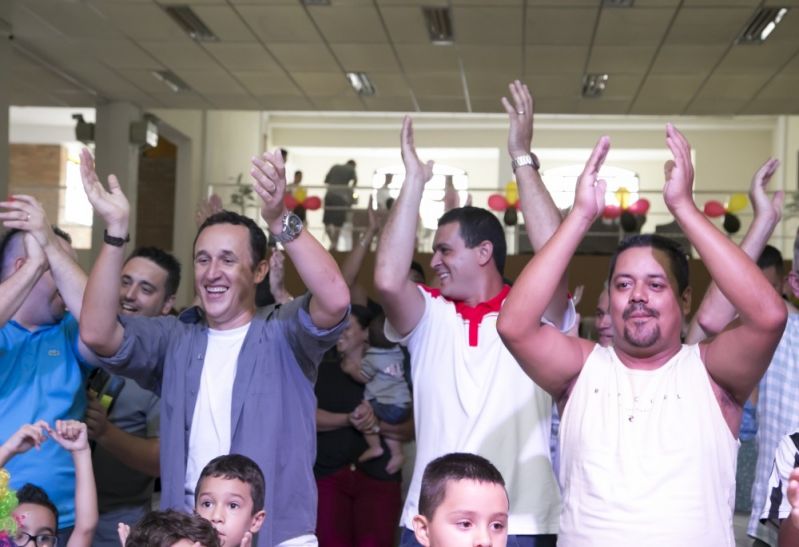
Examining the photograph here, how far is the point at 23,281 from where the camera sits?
10.3 feet

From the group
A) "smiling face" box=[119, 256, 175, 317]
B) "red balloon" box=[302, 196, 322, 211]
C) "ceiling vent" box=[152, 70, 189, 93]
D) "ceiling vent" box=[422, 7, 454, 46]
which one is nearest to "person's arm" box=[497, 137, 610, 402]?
"smiling face" box=[119, 256, 175, 317]

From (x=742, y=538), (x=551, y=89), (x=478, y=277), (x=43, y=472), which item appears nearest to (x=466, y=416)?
(x=478, y=277)

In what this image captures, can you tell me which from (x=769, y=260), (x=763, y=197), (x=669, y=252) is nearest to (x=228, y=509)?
(x=669, y=252)

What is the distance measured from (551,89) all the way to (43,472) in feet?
28.0

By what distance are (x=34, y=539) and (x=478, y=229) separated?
1.56m

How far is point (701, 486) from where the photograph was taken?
2.55m

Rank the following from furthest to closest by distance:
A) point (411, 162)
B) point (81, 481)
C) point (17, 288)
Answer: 1. point (411, 162)
2. point (17, 288)
3. point (81, 481)

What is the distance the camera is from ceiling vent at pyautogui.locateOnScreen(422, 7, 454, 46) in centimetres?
854

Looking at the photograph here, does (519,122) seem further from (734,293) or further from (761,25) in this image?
(761,25)

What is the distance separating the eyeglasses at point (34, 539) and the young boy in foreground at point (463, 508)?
1.08 meters

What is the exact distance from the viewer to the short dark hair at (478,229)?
3465mm

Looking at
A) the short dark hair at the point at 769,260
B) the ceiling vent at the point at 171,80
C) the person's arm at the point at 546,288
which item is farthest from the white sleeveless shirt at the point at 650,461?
the ceiling vent at the point at 171,80

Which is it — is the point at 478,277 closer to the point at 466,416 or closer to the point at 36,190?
the point at 466,416

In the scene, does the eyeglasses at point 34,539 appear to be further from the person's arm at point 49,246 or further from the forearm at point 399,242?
the forearm at point 399,242
